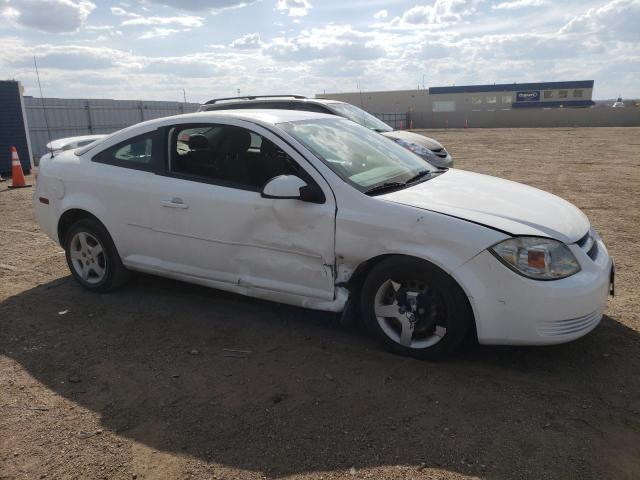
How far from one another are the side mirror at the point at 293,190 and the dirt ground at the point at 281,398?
3.53ft

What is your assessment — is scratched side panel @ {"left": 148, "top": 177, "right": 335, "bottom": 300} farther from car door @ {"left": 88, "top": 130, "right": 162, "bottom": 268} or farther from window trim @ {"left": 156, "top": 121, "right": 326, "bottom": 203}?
car door @ {"left": 88, "top": 130, "right": 162, "bottom": 268}

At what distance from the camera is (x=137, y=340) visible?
13.3 feet

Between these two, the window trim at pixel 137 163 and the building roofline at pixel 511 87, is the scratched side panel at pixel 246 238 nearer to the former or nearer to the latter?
the window trim at pixel 137 163

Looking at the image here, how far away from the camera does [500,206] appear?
3.56m

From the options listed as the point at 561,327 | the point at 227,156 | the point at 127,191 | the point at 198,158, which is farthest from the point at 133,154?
the point at 561,327

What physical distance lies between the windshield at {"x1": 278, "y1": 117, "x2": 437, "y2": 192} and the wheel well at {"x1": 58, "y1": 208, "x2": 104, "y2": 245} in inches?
83.4

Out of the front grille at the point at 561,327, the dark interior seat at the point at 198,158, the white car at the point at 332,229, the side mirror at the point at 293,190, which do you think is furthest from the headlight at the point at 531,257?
the dark interior seat at the point at 198,158

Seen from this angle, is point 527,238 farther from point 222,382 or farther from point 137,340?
point 137,340

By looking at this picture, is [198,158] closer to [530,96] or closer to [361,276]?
[361,276]

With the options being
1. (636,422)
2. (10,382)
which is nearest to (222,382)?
(10,382)

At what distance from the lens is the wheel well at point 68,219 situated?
4898 mm

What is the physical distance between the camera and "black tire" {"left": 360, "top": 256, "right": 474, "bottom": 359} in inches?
131

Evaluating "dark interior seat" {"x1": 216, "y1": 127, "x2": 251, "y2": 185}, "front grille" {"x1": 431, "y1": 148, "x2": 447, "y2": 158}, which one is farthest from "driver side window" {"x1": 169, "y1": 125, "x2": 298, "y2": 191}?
"front grille" {"x1": 431, "y1": 148, "x2": 447, "y2": 158}

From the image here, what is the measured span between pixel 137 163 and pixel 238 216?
120 centimetres
